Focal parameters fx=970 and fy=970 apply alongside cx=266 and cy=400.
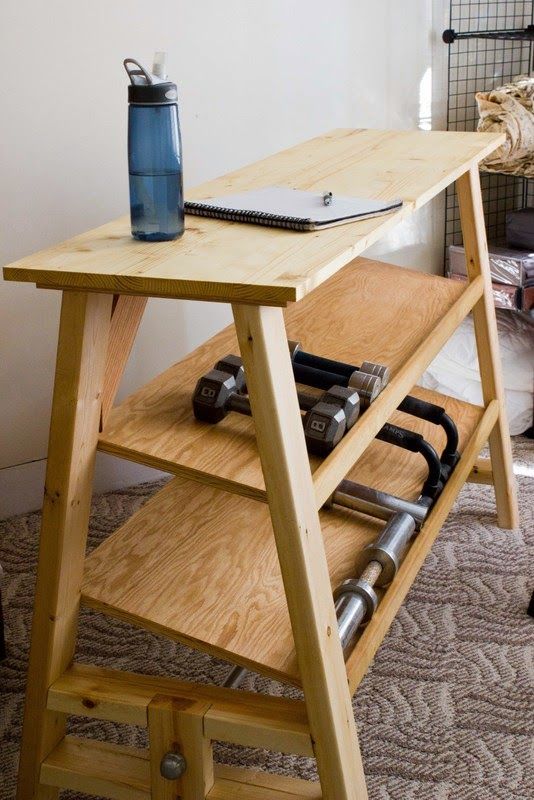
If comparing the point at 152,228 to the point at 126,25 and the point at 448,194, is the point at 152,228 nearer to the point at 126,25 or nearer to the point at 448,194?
the point at 126,25

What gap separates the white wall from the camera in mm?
1992

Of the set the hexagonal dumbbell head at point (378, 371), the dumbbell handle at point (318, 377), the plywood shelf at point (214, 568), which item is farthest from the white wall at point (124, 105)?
the hexagonal dumbbell head at point (378, 371)

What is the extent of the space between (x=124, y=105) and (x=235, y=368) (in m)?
0.86

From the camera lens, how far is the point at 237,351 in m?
1.77

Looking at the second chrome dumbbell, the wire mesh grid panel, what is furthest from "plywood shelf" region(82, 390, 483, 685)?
the wire mesh grid panel

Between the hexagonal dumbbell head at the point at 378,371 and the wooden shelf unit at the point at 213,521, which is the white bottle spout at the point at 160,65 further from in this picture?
the hexagonal dumbbell head at the point at 378,371

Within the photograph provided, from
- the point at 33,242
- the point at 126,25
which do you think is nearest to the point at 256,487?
the point at 33,242

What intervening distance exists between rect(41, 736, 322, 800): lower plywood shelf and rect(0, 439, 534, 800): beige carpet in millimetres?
154

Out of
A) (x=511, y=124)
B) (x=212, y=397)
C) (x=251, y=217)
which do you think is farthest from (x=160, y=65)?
(x=511, y=124)

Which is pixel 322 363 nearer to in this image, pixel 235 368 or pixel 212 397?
pixel 235 368

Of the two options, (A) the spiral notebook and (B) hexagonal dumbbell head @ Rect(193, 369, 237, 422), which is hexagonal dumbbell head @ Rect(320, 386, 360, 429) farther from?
(A) the spiral notebook

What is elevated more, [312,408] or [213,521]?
[312,408]

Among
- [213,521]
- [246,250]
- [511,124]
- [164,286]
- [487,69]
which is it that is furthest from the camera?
[487,69]

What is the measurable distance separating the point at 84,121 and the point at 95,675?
1.20 meters
